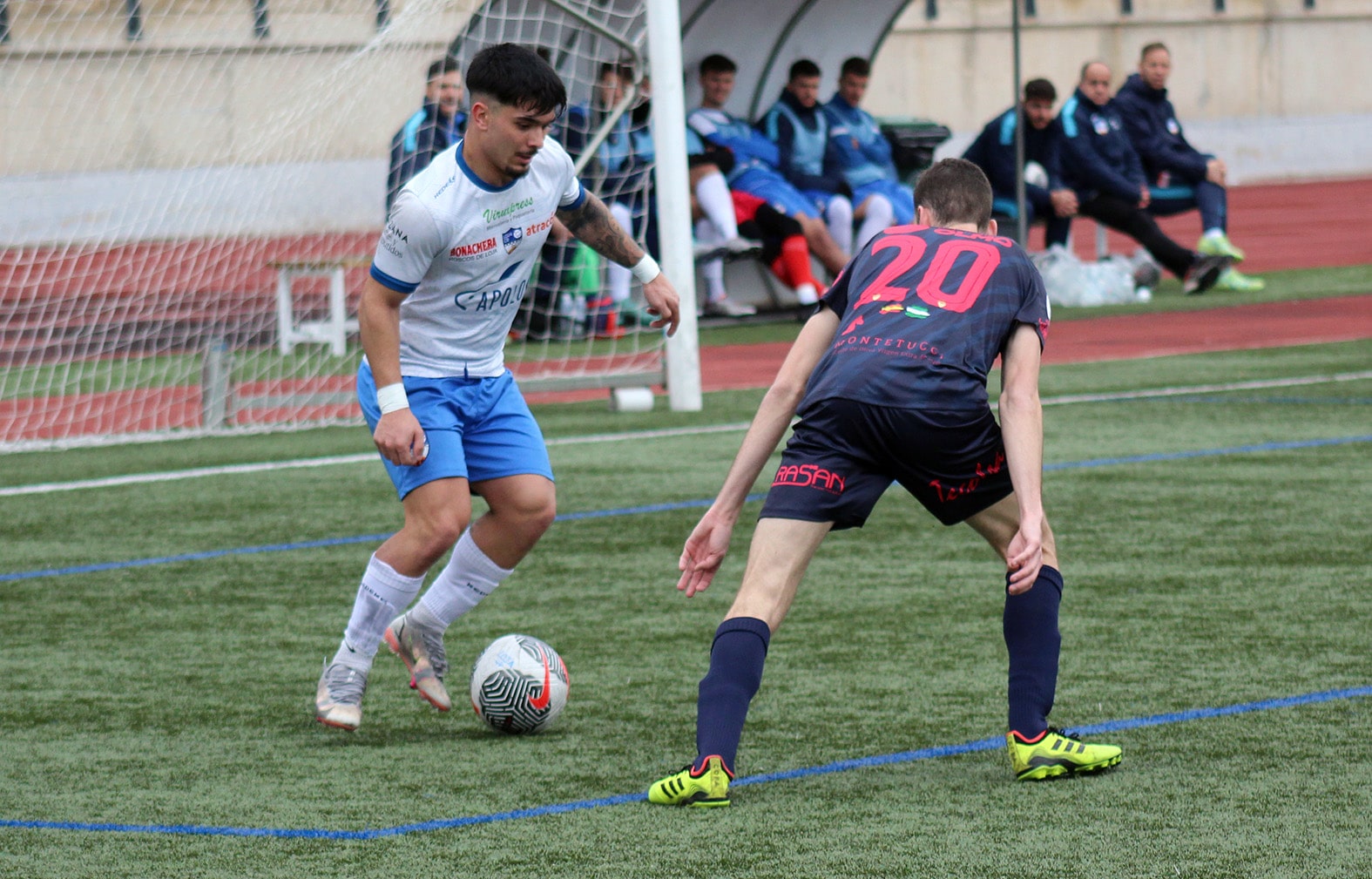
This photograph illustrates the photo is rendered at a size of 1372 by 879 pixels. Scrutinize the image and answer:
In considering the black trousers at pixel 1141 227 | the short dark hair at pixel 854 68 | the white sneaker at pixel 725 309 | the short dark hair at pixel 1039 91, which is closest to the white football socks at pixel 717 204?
the white sneaker at pixel 725 309

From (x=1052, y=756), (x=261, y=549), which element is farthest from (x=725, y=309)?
(x=1052, y=756)

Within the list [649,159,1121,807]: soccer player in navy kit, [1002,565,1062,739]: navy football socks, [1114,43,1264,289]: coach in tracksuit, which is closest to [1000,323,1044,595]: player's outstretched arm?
[649,159,1121,807]: soccer player in navy kit

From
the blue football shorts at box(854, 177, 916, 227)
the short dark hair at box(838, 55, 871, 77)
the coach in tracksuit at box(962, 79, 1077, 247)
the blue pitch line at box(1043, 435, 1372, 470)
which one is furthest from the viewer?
the coach in tracksuit at box(962, 79, 1077, 247)

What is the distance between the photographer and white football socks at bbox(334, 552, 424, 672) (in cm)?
496

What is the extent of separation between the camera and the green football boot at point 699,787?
3.98 meters

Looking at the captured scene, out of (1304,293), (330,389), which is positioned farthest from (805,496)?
(1304,293)

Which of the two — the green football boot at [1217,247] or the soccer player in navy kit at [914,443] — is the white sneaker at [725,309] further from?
the soccer player in navy kit at [914,443]

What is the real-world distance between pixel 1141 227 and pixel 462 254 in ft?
41.9

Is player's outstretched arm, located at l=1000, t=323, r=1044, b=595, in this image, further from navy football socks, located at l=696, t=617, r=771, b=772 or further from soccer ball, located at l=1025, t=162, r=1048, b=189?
soccer ball, located at l=1025, t=162, r=1048, b=189

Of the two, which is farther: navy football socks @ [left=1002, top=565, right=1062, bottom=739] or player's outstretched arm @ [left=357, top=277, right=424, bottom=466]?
player's outstretched arm @ [left=357, top=277, right=424, bottom=466]

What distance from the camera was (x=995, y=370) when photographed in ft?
42.7

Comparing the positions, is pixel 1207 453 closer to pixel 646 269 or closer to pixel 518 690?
pixel 646 269

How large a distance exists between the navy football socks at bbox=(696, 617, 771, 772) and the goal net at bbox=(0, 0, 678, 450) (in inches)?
289

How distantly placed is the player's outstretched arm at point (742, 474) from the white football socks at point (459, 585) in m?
1.08
